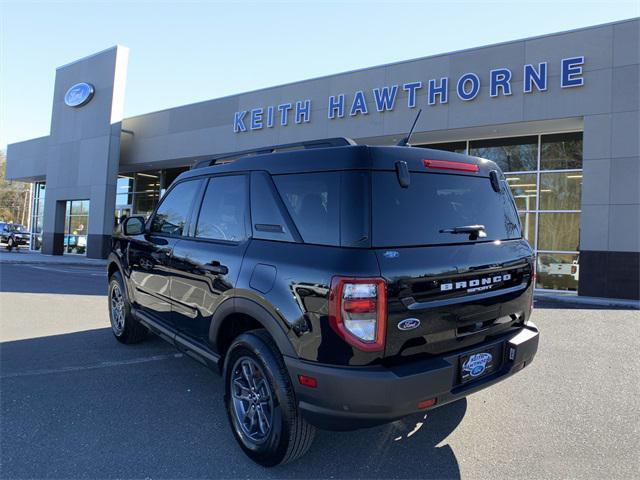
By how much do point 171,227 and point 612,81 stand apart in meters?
11.8

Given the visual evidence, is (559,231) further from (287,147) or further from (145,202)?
(145,202)

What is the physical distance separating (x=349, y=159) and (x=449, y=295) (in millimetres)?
1010

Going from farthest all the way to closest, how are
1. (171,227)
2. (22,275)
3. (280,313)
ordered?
1. (22,275)
2. (171,227)
3. (280,313)

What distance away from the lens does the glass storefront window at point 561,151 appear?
12.8 metres

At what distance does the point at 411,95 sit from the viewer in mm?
13578

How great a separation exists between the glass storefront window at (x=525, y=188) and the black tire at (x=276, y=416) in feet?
41.1

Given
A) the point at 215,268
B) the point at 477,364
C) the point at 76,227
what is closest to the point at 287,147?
the point at 215,268

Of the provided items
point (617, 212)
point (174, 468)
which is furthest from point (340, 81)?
point (174, 468)

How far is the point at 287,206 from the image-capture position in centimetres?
291

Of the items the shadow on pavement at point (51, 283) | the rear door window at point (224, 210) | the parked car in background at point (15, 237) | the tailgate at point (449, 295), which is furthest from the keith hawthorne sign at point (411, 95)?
the parked car in background at point (15, 237)

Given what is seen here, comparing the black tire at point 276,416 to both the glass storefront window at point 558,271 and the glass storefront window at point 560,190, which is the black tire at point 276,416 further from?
the glass storefront window at point 560,190

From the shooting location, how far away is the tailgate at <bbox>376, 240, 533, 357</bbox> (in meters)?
2.41

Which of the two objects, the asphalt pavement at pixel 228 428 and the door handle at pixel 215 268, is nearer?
the asphalt pavement at pixel 228 428

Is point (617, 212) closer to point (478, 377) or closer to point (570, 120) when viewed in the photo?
point (570, 120)
